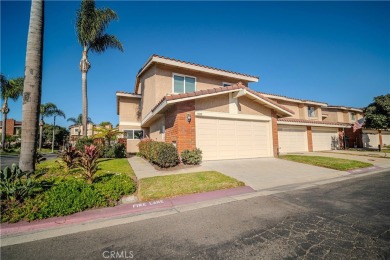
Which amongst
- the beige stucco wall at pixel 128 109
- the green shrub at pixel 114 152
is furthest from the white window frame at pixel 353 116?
the green shrub at pixel 114 152

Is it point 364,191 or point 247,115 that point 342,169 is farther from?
point 247,115

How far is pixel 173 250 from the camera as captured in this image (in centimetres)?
290

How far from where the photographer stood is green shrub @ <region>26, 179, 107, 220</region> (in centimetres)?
423

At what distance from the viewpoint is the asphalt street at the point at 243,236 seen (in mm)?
2801

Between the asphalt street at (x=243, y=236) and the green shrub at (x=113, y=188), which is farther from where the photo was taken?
the green shrub at (x=113, y=188)

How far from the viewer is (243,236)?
10.7 ft

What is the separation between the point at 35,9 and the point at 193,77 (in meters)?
10.1

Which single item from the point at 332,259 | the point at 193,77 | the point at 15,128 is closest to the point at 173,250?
the point at 332,259

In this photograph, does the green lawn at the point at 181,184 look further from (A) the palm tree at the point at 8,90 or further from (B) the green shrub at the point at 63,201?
(A) the palm tree at the point at 8,90

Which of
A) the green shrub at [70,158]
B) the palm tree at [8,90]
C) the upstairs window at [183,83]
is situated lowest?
the green shrub at [70,158]

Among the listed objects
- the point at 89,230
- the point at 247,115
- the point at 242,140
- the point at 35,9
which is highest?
the point at 35,9

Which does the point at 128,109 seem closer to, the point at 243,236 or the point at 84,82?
the point at 84,82

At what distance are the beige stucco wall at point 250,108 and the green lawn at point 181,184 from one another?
5967 mm

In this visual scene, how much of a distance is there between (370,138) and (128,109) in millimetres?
32859
